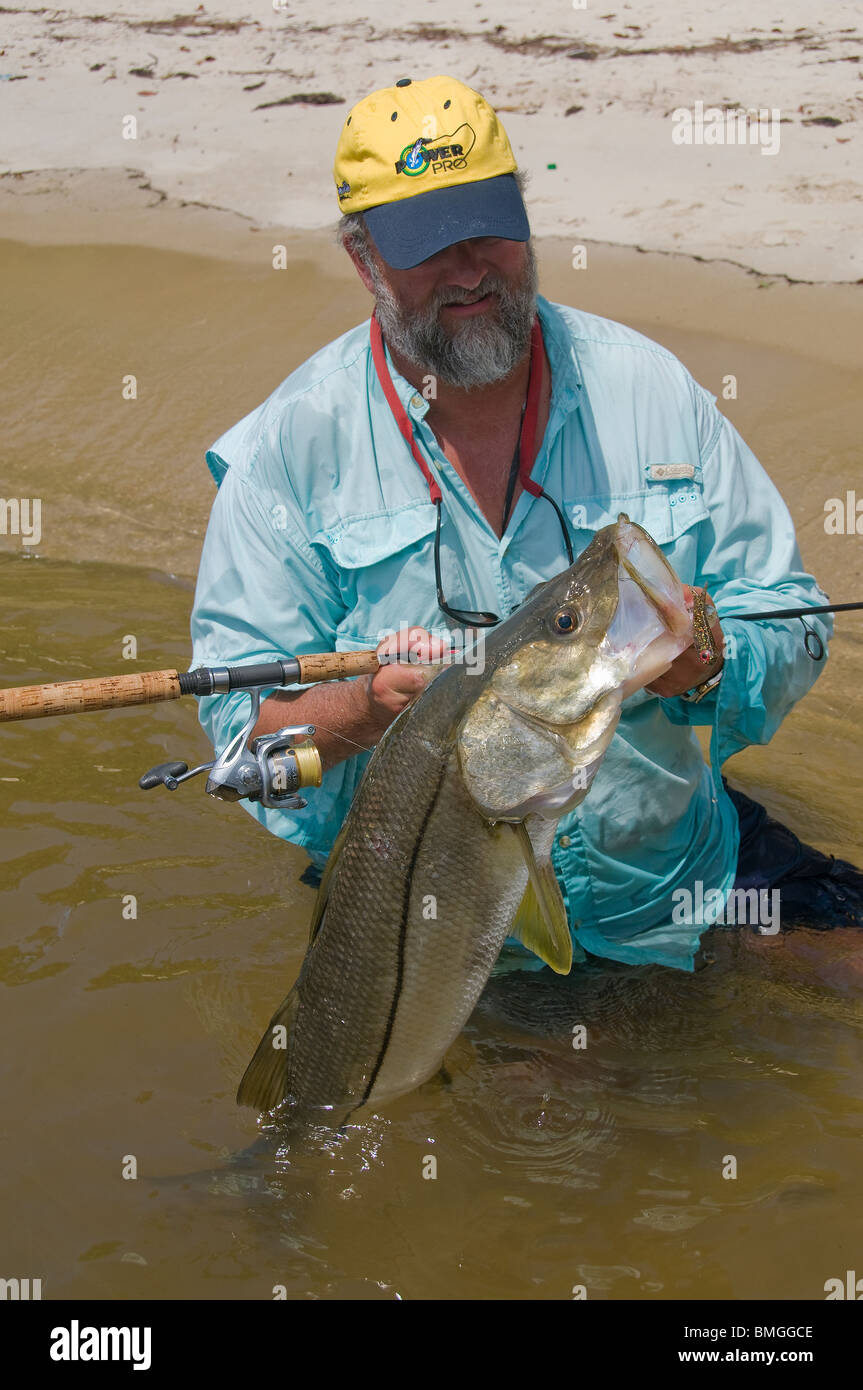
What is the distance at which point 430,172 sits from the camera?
128 inches

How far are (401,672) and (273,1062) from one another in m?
0.90

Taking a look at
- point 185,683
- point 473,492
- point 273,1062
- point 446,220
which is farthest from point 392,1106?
point 446,220

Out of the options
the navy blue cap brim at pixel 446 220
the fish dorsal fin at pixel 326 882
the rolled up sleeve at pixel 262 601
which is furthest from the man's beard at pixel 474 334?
the fish dorsal fin at pixel 326 882

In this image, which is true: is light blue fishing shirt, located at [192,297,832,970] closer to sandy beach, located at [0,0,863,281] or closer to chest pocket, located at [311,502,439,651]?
chest pocket, located at [311,502,439,651]

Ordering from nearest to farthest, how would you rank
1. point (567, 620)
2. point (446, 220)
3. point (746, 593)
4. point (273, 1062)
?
1. point (567, 620)
2. point (273, 1062)
3. point (446, 220)
4. point (746, 593)

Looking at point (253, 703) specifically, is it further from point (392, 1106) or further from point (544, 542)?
point (392, 1106)

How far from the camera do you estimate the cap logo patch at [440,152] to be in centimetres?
326

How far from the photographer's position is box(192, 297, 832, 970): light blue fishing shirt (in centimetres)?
340

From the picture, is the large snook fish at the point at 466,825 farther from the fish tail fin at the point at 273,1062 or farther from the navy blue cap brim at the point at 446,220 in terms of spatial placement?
the navy blue cap brim at the point at 446,220

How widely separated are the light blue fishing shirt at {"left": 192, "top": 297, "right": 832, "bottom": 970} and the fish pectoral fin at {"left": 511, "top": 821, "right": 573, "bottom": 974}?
533 millimetres

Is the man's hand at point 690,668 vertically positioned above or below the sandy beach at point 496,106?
below

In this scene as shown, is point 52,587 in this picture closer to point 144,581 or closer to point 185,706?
point 144,581

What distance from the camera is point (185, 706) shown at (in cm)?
557

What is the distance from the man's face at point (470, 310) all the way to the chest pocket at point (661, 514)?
39 cm
